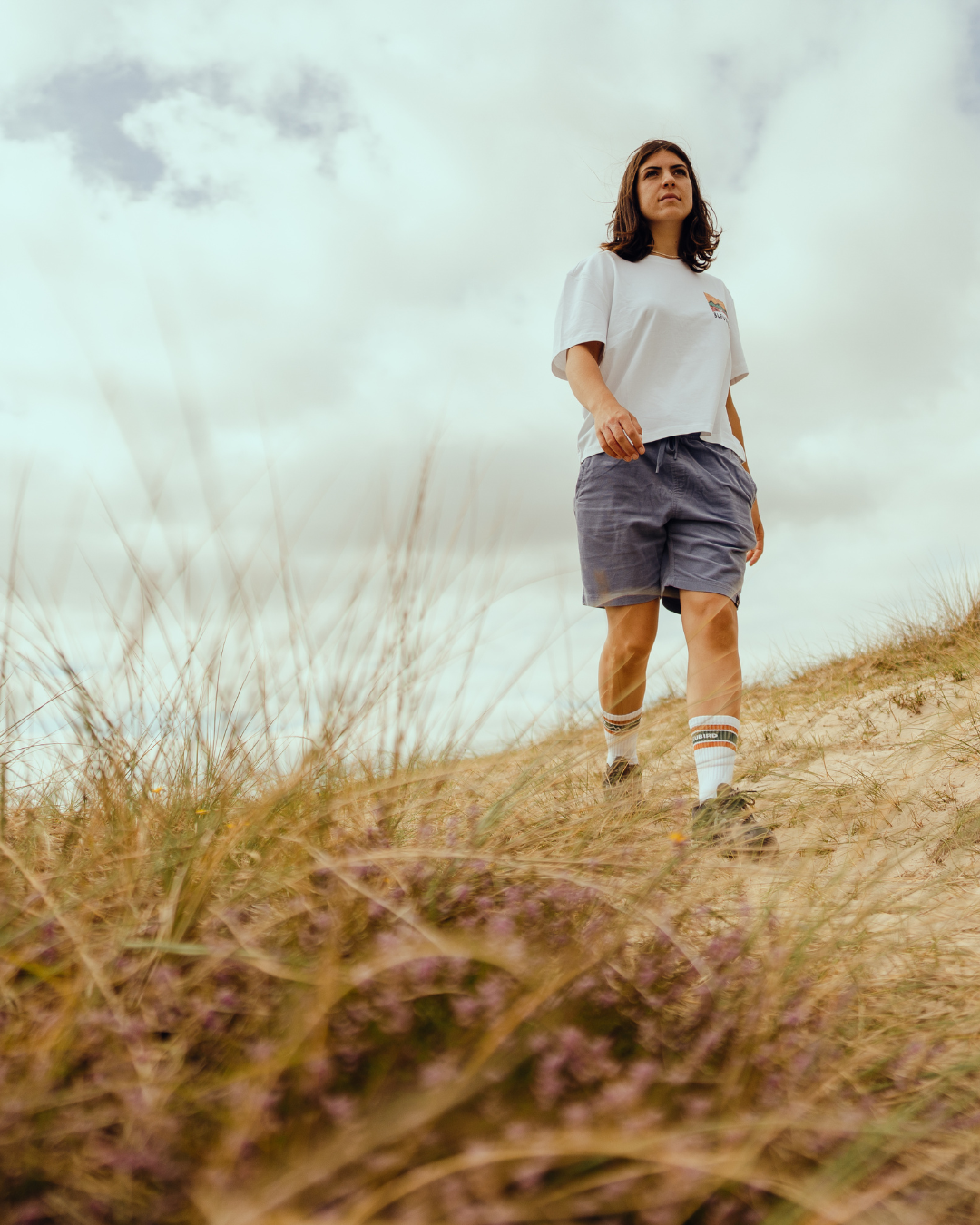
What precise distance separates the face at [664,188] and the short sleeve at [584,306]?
0.91ft

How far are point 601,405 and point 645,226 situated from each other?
3.28ft

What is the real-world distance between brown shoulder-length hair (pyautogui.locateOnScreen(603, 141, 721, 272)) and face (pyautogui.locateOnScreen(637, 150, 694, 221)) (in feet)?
0.09

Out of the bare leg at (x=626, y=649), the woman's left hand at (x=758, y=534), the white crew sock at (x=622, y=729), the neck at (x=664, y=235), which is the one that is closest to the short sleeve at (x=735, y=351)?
the neck at (x=664, y=235)

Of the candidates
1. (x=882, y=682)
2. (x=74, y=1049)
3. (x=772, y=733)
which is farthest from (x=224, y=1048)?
(x=882, y=682)

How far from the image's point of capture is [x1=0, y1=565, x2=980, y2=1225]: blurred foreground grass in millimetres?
814

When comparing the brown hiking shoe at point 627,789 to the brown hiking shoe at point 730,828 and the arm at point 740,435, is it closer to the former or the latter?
the brown hiking shoe at point 730,828

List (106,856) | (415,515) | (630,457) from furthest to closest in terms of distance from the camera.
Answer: (630,457)
(415,515)
(106,856)

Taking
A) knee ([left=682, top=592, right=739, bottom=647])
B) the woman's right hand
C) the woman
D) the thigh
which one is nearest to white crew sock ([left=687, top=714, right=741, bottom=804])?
the woman

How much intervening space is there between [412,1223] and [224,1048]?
37 cm

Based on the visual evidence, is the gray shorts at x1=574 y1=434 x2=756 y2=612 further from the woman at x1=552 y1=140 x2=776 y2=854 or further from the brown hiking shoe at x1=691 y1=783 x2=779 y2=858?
the brown hiking shoe at x1=691 y1=783 x2=779 y2=858

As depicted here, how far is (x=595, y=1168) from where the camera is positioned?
33.4 inches

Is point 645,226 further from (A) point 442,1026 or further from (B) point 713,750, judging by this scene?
(A) point 442,1026

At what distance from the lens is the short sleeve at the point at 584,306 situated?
2.89m

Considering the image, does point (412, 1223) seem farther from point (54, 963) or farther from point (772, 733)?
point (772, 733)
